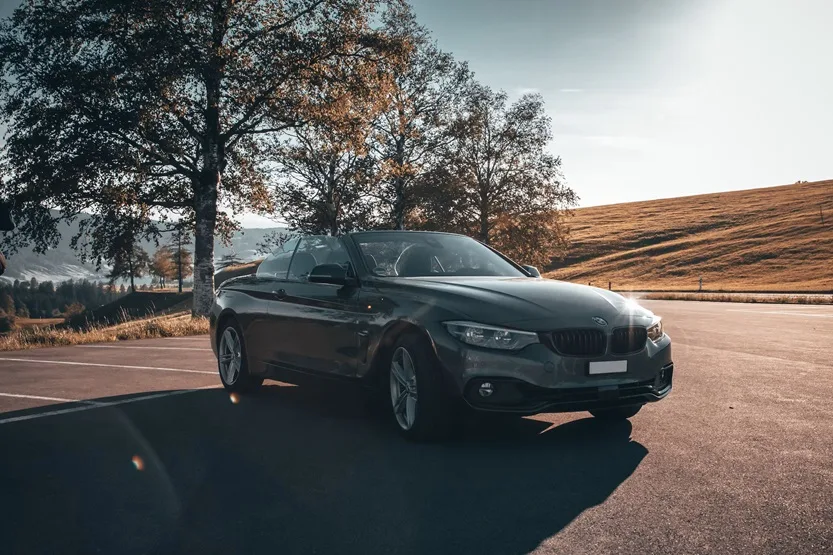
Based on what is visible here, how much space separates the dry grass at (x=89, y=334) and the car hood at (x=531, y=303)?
12192 millimetres

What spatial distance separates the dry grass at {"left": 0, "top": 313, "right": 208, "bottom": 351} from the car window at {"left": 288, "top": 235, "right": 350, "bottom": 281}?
10.1 meters

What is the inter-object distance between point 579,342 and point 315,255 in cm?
298

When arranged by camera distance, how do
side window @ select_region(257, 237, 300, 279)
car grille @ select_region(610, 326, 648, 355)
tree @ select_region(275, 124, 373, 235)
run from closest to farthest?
car grille @ select_region(610, 326, 648, 355) → side window @ select_region(257, 237, 300, 279) → tree @ select_region(275, 124, 373, 235)

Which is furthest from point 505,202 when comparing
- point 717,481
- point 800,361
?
point 717,481

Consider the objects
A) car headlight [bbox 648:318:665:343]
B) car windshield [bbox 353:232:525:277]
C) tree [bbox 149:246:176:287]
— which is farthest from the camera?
tree [bbox 149:246:176:287]

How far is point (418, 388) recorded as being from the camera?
553 cm

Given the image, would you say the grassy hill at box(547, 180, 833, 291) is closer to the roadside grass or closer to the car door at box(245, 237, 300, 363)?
the roadside grass

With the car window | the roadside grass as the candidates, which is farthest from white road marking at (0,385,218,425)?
the roadside grass

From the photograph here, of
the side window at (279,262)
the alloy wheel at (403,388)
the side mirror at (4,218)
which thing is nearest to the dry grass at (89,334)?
the side mirror at (4,218)

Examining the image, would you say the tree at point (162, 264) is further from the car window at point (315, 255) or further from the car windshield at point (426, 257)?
the car windshield at point (426, 257)

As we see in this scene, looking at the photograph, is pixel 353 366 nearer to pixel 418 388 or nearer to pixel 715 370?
pixel 418 388

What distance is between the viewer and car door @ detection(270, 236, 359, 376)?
6.50m

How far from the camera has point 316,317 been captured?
6.91 metres

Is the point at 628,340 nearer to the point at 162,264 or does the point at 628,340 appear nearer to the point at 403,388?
the point at 403,388
